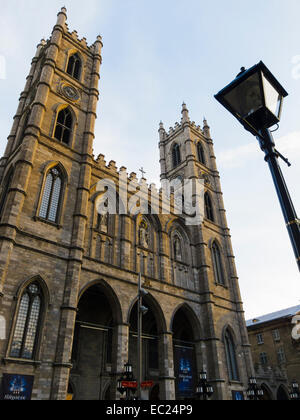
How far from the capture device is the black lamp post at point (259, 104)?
13.2 feet

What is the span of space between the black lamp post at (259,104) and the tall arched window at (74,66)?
90.2 ft

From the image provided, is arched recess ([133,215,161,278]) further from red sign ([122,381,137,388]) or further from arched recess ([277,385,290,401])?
arched recess ([277,385,290,401])

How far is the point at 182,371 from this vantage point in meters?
22.6

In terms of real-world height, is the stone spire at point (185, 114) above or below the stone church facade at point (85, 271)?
above

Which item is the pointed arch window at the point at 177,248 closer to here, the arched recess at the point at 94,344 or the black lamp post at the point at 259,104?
the arched recess at the point at 94,344

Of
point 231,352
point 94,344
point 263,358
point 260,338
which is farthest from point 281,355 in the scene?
point 94,344

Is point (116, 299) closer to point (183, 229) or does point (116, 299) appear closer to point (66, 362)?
point (66, 362)

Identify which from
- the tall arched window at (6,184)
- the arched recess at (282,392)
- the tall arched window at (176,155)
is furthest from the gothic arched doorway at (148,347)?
the tall arched window at (176,155)

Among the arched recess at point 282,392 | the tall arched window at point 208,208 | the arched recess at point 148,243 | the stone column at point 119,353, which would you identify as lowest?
the arched recess at point 282,392

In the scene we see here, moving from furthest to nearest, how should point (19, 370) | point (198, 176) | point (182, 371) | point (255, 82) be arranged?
point (198, 176), point (182, 371), point (19, 370), point (255, 82)

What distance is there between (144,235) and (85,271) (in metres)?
7.09

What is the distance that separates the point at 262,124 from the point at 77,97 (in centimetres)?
2559

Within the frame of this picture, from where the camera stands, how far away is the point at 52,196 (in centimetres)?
2106
